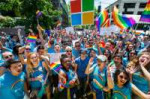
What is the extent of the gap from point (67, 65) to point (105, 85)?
0.82 meters

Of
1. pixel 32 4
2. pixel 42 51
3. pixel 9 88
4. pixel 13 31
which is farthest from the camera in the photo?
pixel 32 4

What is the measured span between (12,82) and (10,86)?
2.7 inches

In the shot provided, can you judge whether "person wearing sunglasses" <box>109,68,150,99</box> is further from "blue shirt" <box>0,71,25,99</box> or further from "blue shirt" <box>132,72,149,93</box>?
"blue shirt" <box>0,71,25,99</box>

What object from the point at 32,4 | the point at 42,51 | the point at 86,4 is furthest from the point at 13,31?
the point at 42,51

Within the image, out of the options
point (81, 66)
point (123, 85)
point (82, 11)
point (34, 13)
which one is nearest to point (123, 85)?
point (123, 85)

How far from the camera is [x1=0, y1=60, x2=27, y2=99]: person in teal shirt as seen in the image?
12.6 feet

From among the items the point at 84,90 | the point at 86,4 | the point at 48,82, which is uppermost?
the point at 86,4

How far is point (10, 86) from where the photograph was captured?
152 inches

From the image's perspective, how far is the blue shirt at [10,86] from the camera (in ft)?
12.6

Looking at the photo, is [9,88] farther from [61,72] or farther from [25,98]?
[61,72]

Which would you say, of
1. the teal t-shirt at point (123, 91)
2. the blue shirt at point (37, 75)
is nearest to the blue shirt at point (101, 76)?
Answer: the teal t-shirt at point (123, 91)

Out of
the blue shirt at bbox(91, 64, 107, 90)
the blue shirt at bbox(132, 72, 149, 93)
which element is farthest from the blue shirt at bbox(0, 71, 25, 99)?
the blue shirt at bbox(132, 72, 149, 93)

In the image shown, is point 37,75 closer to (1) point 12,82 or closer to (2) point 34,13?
(1) point 12,82

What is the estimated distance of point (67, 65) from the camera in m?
4.78
